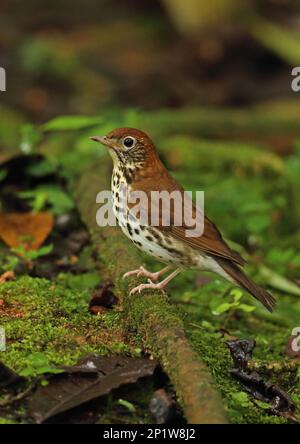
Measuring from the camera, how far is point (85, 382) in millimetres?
3451

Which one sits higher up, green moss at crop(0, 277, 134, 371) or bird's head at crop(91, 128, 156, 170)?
bird's head at crop(91, 128, 156, 170)

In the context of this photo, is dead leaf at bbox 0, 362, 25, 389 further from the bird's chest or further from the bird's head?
the bird's head

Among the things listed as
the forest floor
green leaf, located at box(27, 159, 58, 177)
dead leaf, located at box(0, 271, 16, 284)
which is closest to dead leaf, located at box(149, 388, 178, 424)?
the forest floor

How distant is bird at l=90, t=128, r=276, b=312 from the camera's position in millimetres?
4504

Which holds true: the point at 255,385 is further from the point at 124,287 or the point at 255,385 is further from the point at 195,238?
the point at 195,238

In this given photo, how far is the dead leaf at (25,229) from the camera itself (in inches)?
208

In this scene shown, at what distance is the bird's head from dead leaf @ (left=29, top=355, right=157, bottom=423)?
1.49 m

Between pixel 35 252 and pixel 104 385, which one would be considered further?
pixel 35 252

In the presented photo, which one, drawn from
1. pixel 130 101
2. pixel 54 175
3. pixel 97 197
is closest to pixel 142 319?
pixel 97 197

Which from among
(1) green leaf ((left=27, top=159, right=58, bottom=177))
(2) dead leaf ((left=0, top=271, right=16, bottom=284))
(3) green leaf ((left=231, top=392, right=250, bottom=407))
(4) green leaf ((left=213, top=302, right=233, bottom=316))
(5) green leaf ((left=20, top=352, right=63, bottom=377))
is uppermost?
(1) green leaf ((left=27, top=159, right=58, bottom=177))

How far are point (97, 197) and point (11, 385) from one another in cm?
232

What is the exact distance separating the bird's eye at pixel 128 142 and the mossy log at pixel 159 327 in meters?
0.54

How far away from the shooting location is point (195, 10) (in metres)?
11.5

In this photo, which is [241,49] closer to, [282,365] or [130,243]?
[130,243]
